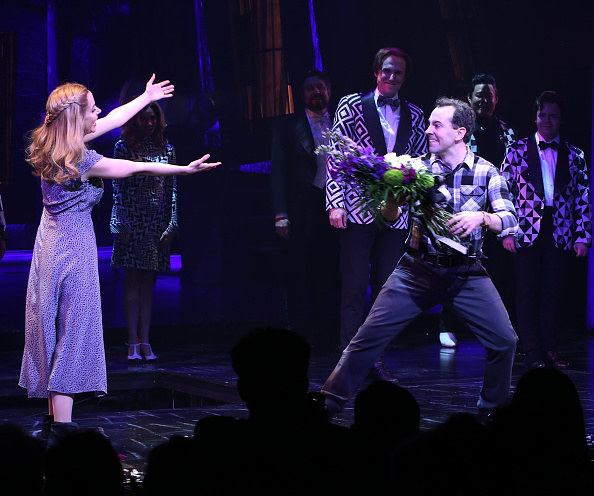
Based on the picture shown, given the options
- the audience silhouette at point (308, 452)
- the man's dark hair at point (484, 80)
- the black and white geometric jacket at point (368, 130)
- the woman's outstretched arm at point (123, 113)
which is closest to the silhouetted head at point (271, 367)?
the audience silhouette at point (308, 452)

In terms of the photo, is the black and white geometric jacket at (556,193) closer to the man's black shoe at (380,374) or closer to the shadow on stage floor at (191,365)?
the shadow on stage floor at (191,365)

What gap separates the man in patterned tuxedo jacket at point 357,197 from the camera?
7.12 m

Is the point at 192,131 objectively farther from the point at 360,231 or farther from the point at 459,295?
the point at 459,295

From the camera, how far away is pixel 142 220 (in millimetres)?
7590

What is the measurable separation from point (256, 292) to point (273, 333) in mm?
6748

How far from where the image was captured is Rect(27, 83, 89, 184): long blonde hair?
4.73 metres

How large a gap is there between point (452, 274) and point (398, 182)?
572mm

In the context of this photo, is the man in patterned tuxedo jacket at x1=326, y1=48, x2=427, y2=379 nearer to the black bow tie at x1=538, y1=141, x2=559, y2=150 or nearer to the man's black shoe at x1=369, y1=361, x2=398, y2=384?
the man's black shoe at x1=369, y1=361, x2=398, y2=384

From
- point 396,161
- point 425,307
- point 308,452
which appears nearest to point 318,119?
point 396,161

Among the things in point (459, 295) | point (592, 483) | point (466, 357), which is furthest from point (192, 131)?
point (592, 483)

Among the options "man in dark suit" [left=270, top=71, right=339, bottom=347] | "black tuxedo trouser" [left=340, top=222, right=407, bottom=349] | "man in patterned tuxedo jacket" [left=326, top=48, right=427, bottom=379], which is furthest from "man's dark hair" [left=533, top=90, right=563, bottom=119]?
"man in dark suit" [left=270, top=71, right=339, bottom=347]

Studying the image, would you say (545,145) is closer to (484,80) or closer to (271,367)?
(484,80)

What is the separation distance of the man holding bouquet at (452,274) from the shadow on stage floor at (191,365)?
54 cm

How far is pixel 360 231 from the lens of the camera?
23.6ft
